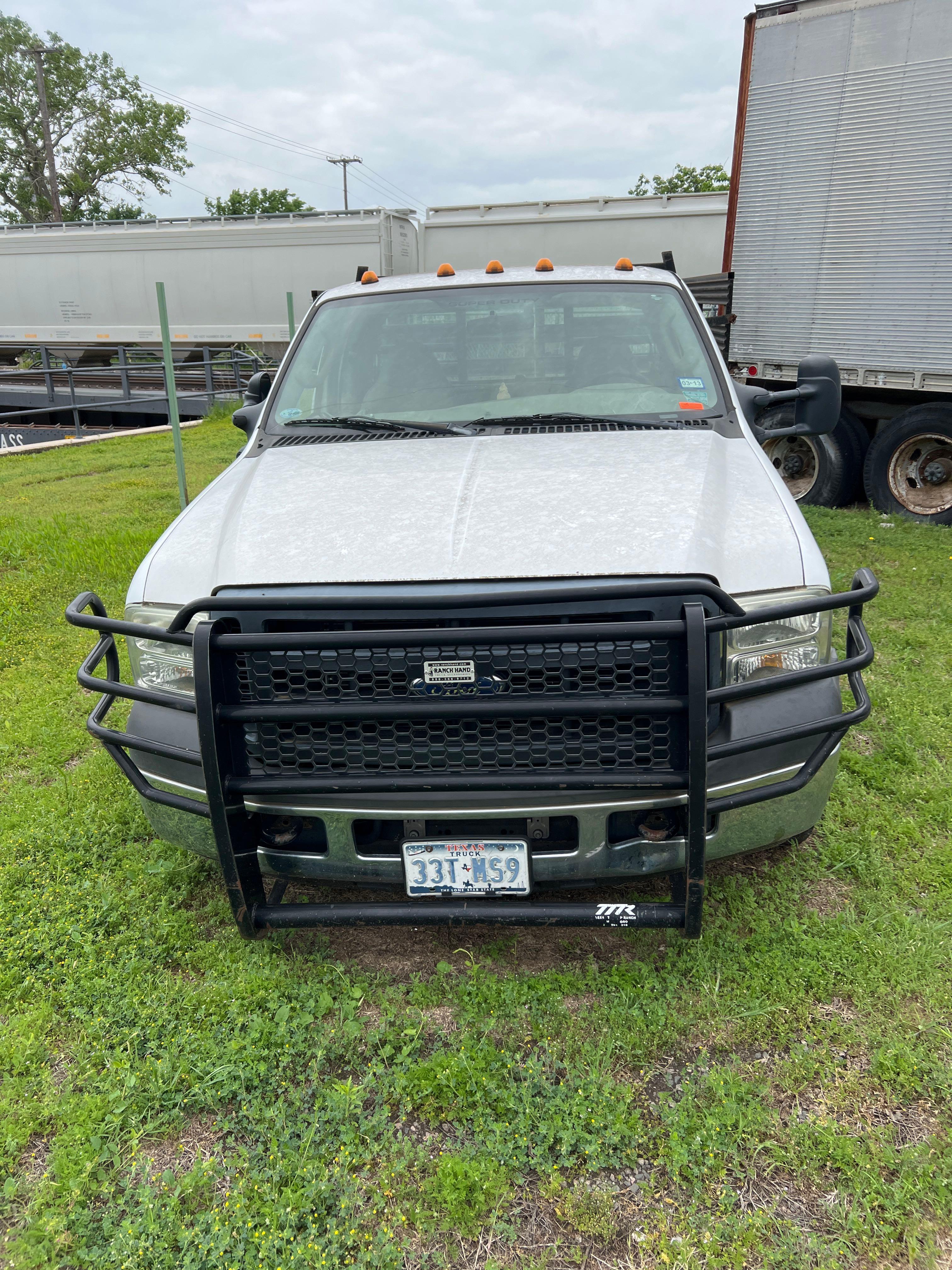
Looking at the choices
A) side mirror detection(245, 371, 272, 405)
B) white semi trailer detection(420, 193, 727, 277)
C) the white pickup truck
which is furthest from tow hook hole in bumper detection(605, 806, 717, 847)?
white semi trailer detection(420, 193, 727, 277)

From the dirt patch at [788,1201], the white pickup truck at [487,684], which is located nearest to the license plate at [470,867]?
the white pickup truck at [487,684]

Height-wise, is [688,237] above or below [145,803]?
above

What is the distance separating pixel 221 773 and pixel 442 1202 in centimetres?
112

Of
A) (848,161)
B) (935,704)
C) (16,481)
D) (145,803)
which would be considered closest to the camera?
(145,803)

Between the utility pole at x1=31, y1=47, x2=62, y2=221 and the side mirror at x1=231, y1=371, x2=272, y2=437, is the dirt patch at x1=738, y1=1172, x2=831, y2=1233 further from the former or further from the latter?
the utility pole at x1=31, y1=47, x2=62, y2=221

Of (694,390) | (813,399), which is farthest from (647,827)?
(813,399)

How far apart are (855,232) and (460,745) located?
7.51 meters

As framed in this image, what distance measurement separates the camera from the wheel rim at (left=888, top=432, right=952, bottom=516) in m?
7.87

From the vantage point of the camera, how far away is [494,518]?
102 inches

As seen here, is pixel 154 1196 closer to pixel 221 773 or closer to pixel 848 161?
pixel 221 773

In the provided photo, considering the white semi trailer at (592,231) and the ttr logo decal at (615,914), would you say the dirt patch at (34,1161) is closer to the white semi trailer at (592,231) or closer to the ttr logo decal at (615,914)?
the ttr logo decal at (615,914)

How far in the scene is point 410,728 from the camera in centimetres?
227

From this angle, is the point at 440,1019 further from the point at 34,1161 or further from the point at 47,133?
the point at 47,133

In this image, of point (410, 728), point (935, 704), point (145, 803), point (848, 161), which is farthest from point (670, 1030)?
point (848, 161)
